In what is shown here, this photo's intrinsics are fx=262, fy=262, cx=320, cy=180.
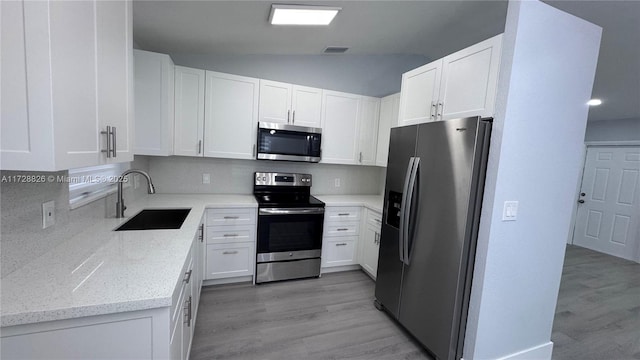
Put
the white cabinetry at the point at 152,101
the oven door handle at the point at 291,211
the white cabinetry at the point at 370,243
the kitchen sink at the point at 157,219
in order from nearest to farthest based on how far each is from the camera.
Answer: the kitchen sink at the point at 157,219 < the white cabinetry at the point at 152,101 < the oven door handle at the point at 291,211 < the white cabinetry at the point at 370,243

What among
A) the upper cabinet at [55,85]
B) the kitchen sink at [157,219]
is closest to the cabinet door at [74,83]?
the upper cabinet at [55,85]

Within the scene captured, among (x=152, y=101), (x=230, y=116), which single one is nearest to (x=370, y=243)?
(x=230, y=116)

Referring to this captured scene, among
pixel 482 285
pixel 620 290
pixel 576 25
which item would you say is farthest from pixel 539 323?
pixel 620 290

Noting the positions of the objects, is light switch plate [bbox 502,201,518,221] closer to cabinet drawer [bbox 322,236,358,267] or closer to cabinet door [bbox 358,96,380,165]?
cabinet drawer [bbox 322,236,358,267]

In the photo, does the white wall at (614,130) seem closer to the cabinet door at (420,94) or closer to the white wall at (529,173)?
the white wall at (529,173)

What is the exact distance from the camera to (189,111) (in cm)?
273

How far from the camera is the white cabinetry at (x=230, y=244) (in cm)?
265

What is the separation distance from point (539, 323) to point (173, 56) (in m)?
4.19

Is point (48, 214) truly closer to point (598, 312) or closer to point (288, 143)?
point (288, 143)

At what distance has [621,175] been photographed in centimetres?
450

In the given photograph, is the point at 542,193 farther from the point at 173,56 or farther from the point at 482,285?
the point at 173,56

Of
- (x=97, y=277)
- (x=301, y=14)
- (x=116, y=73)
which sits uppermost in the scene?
(x=301, y=14)

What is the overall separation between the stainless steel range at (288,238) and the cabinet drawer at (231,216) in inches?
3.8

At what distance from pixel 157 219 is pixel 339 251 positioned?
1975mm
